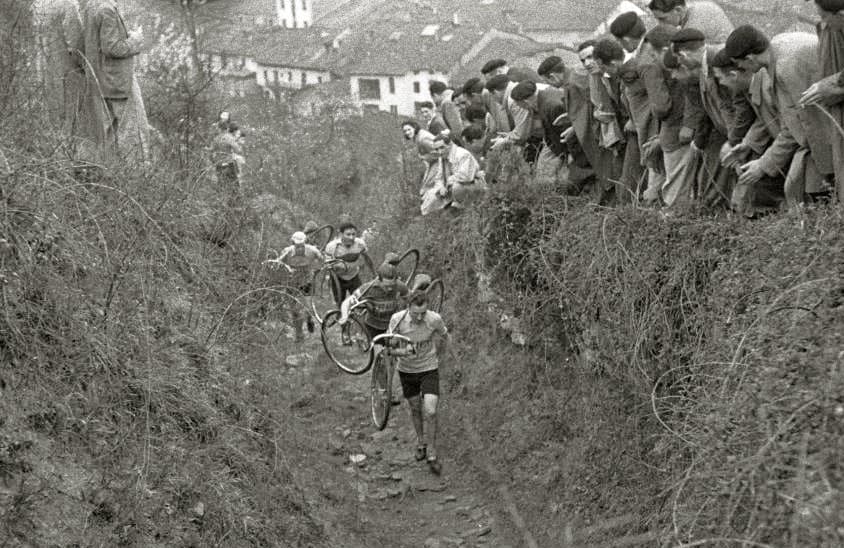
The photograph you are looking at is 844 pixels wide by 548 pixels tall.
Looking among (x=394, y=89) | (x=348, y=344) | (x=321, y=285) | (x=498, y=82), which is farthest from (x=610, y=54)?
(x=394, y=89)

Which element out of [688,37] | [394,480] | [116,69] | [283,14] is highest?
[688,37]

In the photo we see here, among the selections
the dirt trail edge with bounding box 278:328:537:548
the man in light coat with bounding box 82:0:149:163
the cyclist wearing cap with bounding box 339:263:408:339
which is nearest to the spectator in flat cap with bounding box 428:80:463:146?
the cyclist wearing cap with bounding box 339:263:408:339

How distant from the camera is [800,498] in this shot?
367 cm

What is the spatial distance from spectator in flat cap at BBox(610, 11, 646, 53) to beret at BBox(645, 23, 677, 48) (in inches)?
16.0

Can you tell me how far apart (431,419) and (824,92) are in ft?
18.1

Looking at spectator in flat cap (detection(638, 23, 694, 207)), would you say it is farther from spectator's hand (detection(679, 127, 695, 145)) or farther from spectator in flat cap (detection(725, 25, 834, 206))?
spectator in flat cap (detection(725, 25, 834, 206))

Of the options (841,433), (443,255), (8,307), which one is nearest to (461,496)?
(443,255)

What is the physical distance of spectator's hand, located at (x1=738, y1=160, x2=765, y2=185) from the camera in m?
6.77

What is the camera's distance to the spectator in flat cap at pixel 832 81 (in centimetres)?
594

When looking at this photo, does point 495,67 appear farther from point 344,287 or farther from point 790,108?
point 790,108

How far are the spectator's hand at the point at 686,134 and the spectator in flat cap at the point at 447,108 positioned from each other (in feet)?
22.8

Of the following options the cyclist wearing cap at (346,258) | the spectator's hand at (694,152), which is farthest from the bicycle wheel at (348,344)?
the spectator's hand at (694,152)

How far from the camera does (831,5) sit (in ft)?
19.0

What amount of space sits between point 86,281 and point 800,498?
5.26m
